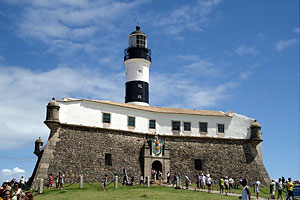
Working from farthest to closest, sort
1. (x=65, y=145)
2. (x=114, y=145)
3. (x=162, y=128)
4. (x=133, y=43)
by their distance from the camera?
→ (x=133, y=43), (x=162, y=128), (x=114, y=145), (x=65, y=145)

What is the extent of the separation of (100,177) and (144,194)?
30.2 ft

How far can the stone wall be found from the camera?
3019 cm

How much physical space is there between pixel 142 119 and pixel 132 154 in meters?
3.80

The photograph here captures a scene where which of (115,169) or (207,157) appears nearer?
(115,169)

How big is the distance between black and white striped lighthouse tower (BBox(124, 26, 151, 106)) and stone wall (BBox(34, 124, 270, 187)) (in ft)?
27.7

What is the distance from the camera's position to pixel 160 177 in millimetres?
31656

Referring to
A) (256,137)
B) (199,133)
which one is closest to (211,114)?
(199,133)

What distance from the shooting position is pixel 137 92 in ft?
139

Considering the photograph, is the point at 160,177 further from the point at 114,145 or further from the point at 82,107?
the point at 82,107

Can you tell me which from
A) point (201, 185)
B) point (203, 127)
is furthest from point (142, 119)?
point (201, 185)

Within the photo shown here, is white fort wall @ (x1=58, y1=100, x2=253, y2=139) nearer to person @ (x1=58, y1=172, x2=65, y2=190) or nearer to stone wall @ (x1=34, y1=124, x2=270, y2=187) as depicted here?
stone wall @ (x1=34, y1=124, x2=270, y2=187)

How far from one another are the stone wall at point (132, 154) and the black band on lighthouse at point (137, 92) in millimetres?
8172

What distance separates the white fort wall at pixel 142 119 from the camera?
31.6 m

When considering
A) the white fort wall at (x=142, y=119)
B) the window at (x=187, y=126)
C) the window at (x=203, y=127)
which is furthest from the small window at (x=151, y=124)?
the window at (x=203, y=127)
